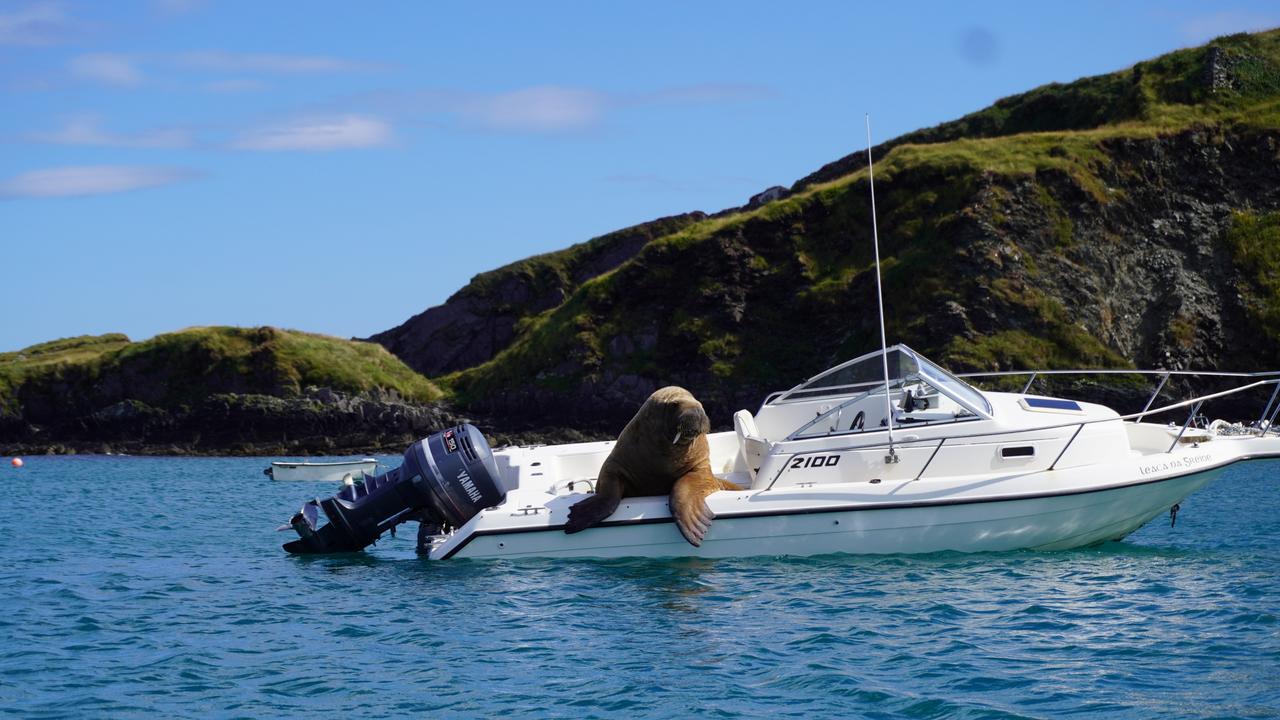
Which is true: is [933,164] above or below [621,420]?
above

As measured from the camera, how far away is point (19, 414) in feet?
233

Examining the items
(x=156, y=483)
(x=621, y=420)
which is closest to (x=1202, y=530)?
(x=156, y=483)

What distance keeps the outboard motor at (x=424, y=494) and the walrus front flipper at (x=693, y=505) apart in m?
2.32

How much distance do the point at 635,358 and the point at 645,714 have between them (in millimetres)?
56957

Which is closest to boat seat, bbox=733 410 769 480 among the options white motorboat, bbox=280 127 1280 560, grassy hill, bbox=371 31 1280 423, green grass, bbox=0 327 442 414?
white motorboat, bbox=280 127 1280 560

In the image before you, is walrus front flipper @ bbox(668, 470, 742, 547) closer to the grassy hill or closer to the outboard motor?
the outboard motor

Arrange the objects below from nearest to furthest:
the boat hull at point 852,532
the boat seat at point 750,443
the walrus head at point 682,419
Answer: the boat hull at point 852,532, the walrus head at point 682,419, the boat seat at point 750,443

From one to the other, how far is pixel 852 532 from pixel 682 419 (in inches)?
96.4

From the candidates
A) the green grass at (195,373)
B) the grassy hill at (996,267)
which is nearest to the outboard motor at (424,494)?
the grassy hill at (996,267)

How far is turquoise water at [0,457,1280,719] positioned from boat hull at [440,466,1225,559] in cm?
20

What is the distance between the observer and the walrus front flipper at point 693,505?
14.5 m

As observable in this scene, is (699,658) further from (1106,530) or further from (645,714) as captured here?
(1106,530)

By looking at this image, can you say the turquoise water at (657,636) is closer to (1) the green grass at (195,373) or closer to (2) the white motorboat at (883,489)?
(2) the white motorboat at (883,489)

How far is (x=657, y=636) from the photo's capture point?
11484mm
